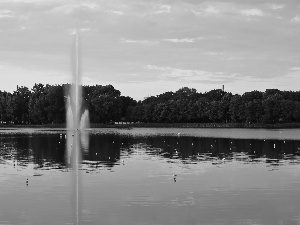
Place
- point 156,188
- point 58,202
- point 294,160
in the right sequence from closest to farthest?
point 58,202, point 156,188, point 294,160

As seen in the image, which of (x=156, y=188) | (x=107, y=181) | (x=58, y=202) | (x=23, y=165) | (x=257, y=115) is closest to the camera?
(x=58, y=202)

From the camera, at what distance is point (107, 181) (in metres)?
37.2

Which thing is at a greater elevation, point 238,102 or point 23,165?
point 238,102

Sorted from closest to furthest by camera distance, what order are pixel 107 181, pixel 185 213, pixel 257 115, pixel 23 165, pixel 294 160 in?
1. pixel 185 213
2. pixel 107 181
3. pixel 23 165
4. pixel 294 160
5. pixel 257 115

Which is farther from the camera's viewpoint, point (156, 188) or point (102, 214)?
point (156, 188)

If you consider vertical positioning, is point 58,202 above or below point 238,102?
below

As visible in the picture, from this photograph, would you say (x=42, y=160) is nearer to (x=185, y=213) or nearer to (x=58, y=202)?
(x=58, y=202)

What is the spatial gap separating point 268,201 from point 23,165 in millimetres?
27329

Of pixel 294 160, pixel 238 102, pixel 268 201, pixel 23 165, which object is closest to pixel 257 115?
pixel 238 102

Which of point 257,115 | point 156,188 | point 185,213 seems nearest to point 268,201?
point 185,213

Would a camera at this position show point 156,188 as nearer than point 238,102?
Yes

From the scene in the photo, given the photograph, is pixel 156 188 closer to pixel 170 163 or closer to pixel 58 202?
pixel 58 202

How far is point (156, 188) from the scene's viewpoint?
113 ft

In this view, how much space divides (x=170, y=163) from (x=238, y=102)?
14339cm
